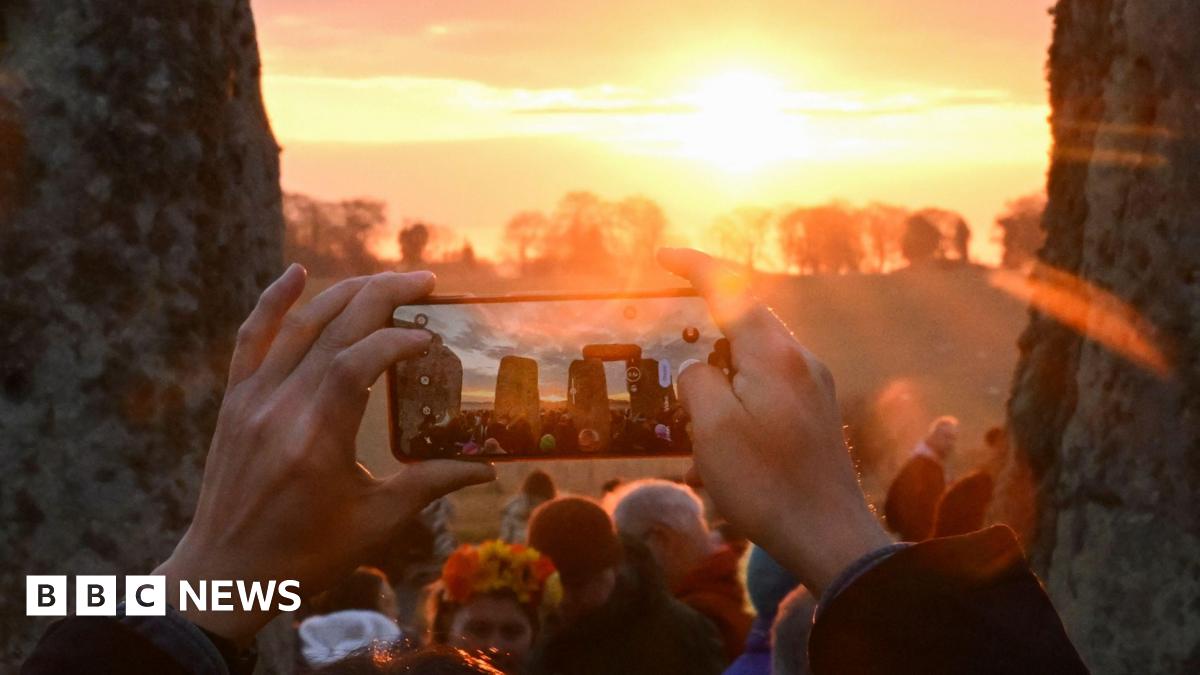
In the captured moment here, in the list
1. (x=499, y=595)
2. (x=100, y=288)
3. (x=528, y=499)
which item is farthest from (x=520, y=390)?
(x=528, y=499)

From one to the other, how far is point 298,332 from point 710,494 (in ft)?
1.59

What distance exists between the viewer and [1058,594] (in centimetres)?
409

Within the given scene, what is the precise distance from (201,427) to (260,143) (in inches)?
30.7

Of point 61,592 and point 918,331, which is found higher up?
point 61,592

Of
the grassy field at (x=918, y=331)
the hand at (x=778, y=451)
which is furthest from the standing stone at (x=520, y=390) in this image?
the grassy field at (x=918, y=331)

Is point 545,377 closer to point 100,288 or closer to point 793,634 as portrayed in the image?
point 793,634

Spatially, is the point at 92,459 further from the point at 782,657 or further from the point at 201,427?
the point at 782,657

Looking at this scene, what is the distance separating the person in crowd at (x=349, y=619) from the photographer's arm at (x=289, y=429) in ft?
6.60

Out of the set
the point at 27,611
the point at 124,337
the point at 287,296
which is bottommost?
the point at 27,611

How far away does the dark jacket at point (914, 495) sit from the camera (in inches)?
321

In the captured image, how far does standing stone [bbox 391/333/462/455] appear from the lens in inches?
83.4

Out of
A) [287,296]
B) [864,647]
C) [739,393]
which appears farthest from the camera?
[287,296]

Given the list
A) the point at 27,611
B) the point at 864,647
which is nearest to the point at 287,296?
the point at 864,647

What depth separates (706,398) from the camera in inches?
59.9
